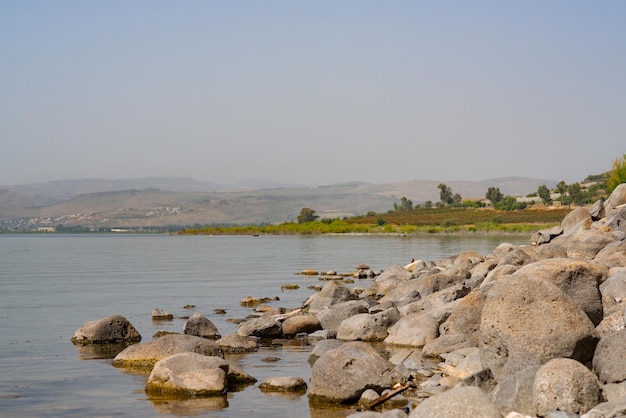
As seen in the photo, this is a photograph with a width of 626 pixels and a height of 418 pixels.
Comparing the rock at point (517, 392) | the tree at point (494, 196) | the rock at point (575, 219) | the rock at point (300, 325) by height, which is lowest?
the rock at point (300, 325)

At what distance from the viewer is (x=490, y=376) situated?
13.2 m

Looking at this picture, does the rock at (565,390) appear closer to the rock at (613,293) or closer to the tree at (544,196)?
the rock at (613,293)

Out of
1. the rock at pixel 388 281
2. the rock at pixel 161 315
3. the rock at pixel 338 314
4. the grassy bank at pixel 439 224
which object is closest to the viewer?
the rock at pixel 338 314

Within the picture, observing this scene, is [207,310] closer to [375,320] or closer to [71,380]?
[375,320]

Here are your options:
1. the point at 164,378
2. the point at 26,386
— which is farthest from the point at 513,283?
the point at 26,386

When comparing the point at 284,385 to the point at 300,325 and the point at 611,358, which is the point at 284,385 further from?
the point at 300,325

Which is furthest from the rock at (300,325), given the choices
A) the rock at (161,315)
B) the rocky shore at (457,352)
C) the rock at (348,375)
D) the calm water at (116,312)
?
the rock at (348,375)

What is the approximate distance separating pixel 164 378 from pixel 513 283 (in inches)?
258

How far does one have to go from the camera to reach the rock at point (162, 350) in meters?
16.8

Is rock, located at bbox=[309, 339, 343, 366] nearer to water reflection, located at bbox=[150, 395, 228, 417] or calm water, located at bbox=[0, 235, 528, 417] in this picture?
calm water, located at bbox=[0, 235, 528, 417]

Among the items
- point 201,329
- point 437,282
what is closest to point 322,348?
point 201,329

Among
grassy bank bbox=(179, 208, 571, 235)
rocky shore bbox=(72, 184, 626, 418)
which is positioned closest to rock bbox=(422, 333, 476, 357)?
rocky shore bbox=(72, 184, 626, 418)

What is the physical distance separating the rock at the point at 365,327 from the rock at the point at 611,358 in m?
8.14

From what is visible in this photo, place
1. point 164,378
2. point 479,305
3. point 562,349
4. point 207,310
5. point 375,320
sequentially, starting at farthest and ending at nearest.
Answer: point 207,310, point 375,320, point 479,305, point 164,378, point 562,349
